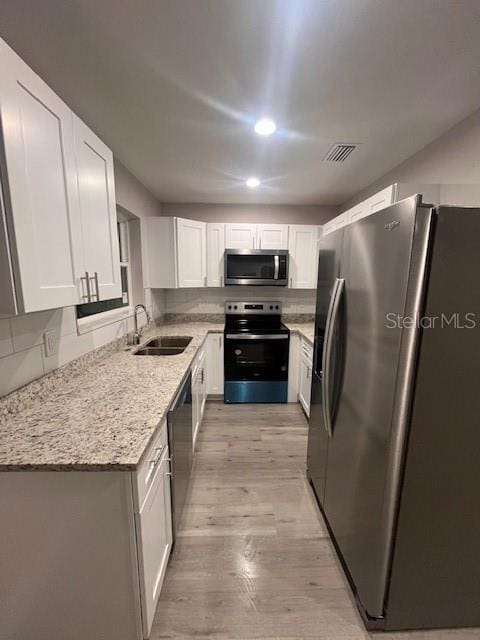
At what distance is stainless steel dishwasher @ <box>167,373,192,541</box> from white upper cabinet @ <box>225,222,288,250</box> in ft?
6.51

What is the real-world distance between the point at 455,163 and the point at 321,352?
4.70ft

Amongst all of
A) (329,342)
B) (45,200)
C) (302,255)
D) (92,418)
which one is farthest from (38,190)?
(302,255)

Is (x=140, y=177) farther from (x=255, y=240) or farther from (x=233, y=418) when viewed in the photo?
(x=233, y=418)

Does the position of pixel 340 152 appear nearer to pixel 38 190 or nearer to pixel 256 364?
pixel 38 190

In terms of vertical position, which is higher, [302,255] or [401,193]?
[401,193]

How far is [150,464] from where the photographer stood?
107 centimetres

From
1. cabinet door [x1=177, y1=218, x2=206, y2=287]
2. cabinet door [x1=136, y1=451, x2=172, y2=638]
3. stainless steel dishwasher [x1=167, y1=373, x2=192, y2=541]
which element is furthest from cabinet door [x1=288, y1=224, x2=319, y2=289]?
cabinet door [x1=136, y1=451, x2=172, y2=638]

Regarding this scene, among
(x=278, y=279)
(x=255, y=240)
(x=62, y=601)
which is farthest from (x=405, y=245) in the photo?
(x=255, y=240)

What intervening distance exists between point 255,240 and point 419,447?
273 cm

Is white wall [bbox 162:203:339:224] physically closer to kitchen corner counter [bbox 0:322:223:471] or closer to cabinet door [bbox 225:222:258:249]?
cabinet door [bbox 225:222:258:249]

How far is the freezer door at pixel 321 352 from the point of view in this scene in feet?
5.02

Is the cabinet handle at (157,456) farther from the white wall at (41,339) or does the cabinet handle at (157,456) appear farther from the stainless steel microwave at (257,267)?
the stainless steel microwave at (257,267)

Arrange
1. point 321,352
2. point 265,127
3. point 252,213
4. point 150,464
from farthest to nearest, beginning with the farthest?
point 252,213, point 321,352, point 265,127, point 150,464

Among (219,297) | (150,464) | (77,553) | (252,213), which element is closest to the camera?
(77,553)
